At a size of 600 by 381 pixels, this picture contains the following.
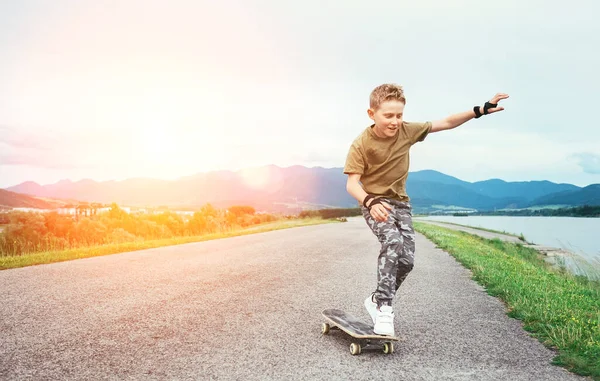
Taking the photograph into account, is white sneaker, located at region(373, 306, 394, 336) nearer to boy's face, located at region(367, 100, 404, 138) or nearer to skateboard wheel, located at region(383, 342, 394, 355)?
skateboard wheel, located at region(383, 342, 394, 355)

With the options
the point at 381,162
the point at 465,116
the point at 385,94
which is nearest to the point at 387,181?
the point at 381,162

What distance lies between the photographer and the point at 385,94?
4.25 meters

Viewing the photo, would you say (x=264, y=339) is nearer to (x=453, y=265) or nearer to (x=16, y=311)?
(x=16, y=311)

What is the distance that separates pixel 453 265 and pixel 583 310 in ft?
16.5

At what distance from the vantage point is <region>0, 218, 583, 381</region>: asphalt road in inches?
142

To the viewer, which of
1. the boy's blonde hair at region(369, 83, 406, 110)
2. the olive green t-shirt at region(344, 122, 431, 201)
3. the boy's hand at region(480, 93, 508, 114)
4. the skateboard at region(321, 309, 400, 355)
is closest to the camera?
the skateboard at region(321, 309, 400, 355)

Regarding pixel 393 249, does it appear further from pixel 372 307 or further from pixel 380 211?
pixel 372 307

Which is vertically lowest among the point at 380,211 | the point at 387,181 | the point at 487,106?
the point at 380,211

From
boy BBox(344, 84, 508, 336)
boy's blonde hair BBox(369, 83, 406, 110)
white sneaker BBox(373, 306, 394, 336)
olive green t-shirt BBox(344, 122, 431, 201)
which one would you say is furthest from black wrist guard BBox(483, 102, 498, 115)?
white sneaker BBox(373, 306, 394, 336)

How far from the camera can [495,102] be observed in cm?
463

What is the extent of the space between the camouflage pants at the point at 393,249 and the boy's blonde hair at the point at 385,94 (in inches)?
35.6

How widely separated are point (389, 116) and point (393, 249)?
3.89 ft

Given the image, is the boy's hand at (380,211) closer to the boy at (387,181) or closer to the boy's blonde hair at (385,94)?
the boy at (387,181)

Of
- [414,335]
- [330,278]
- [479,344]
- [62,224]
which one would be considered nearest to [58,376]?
[414,335]
